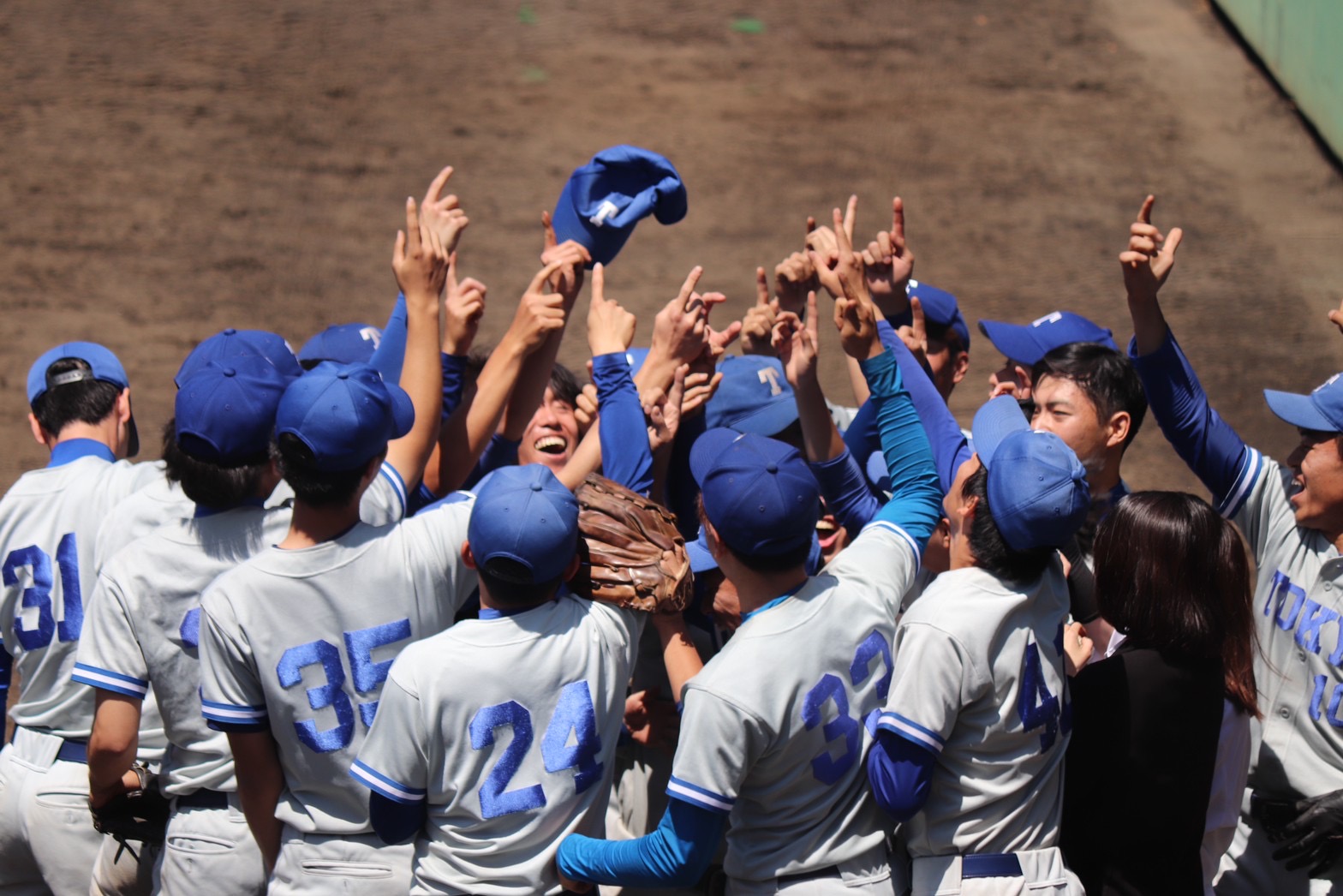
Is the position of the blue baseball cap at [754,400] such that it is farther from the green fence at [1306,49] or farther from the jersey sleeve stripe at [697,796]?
the green fence at [1306,49]

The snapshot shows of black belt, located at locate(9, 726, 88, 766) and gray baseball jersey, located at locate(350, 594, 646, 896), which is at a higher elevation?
gray baseball jersey, located at locate(350, 594, 646, 896)

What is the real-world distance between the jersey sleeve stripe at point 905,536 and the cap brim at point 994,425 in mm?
222

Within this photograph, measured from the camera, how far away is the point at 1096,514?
10.5 feet

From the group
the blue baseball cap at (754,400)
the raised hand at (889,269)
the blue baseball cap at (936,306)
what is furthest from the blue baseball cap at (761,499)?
the blue baseball cap at (936,306)

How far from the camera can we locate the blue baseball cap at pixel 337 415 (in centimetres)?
228

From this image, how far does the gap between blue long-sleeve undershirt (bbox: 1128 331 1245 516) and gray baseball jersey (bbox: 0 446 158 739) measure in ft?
8.28

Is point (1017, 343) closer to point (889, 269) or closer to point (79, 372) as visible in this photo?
point (889, 269)

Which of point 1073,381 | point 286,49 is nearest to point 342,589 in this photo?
point 1073,381

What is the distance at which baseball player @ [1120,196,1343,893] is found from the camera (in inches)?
109

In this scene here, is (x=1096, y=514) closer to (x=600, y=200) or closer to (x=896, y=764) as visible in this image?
(x=896, y=764)

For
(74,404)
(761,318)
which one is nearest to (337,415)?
(74,404)

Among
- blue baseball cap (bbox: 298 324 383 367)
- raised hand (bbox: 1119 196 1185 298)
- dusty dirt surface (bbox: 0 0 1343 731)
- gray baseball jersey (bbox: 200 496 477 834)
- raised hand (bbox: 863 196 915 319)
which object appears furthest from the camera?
dusty dirt surface (bbox: 0 0 1343 731)

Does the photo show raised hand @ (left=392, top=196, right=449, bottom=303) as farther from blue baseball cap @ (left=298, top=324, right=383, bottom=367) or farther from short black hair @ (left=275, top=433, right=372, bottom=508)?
short black hair @ (left=275, top=433, right=372, bottom=508)

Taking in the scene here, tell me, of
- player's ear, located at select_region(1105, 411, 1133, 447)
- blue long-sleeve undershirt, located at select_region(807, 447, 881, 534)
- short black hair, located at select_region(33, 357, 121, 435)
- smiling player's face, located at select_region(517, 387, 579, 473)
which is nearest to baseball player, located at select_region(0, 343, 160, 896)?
→ short black hair, located at select_region(33, 357, 121, 435)
